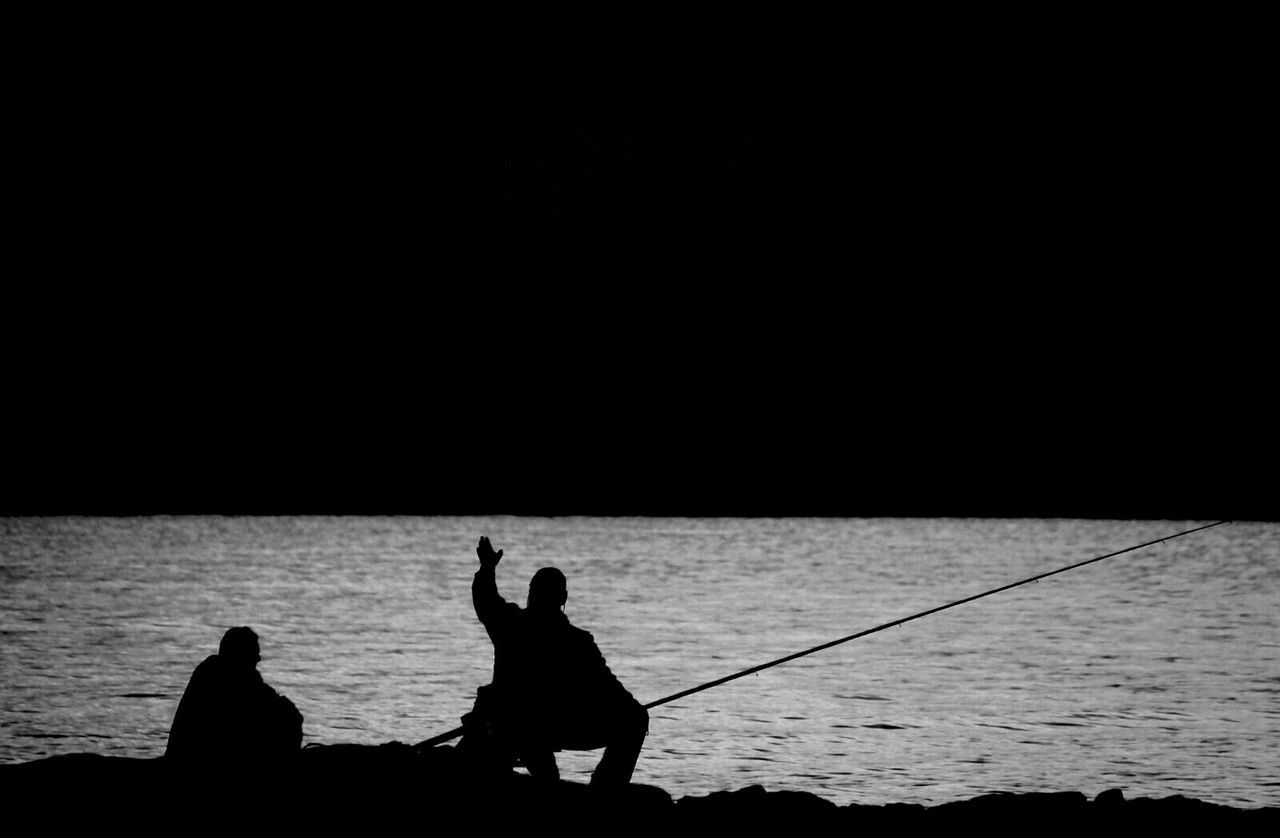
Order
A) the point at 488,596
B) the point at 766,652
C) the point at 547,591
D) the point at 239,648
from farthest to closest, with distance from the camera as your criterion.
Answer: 1. the point at 766,652
2. the point at 488,596
3. the point at 547,591
4. the point at 239,648

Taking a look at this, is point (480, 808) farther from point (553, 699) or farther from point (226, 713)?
point (226, 713)

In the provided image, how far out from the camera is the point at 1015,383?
120 feet

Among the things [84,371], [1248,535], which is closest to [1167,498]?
[1248,535]

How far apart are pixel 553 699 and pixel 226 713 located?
99 cm

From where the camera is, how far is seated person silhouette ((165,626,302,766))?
173 inches

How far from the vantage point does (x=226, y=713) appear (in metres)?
4.43

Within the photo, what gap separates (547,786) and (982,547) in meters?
17.0

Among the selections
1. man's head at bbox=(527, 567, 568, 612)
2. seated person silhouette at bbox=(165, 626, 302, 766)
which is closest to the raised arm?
man's head at bbox=(527, 567, 568, 612)

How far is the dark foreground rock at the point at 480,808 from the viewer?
4602 mm

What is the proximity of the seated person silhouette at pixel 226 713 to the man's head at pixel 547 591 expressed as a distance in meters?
0.85

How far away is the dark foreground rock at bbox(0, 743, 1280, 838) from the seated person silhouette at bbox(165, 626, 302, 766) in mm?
72

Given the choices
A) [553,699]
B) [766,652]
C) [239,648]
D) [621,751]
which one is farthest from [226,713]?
[766,652]

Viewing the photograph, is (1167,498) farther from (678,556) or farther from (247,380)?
(247,380)

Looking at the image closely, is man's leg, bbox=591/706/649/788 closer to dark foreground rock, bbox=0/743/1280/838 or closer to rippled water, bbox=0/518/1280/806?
dark foreground rock, bbox=0/743/1280/838
